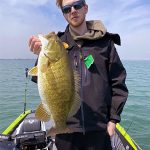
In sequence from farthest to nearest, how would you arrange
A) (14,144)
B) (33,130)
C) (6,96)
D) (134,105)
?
(6,96) < (134,105) < (33,130) < (14,144)

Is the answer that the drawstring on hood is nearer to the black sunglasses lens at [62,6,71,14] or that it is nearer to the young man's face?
the young man's face

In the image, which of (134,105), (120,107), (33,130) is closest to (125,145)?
(33,130)

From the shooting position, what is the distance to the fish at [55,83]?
8.91 ft

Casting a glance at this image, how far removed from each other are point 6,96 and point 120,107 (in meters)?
19.9

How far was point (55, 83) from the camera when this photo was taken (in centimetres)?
280

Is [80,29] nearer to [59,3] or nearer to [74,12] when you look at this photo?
[74,12]

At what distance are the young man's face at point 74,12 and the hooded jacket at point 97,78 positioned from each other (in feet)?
0.55

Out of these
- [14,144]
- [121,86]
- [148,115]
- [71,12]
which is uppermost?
[71,12]

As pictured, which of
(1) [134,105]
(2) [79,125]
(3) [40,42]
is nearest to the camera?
(3) [40,42]

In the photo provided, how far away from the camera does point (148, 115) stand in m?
15.2

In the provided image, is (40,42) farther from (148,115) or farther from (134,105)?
(134,105)

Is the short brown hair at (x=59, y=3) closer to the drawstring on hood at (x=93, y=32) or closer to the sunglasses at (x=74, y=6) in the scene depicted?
the sunglasses at (x=74, y=6)

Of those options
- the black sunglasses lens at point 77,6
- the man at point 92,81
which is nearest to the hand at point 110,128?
the man at point 92,81

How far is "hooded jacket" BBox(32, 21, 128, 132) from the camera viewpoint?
3.35 meters
